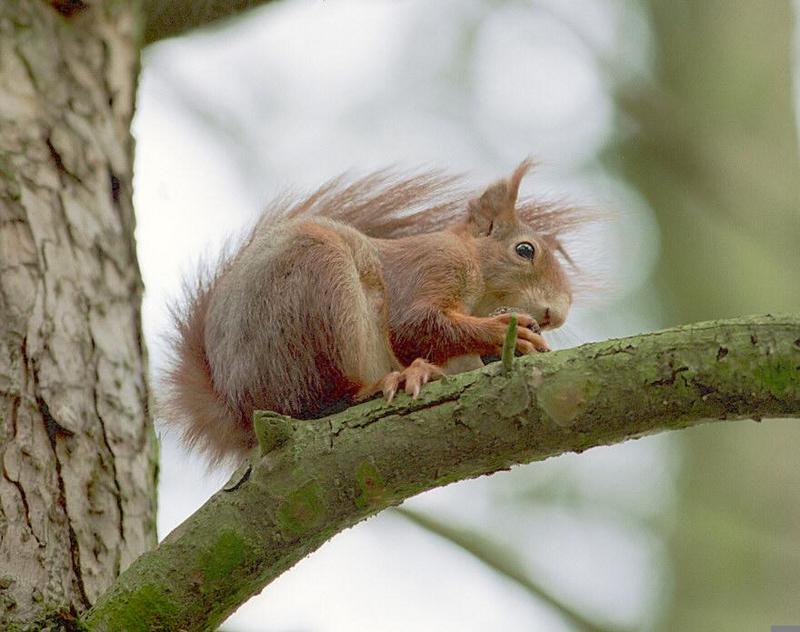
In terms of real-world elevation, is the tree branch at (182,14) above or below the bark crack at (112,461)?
above

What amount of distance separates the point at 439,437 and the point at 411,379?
28cm

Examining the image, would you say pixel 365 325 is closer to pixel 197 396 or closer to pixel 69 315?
pixel 197 396

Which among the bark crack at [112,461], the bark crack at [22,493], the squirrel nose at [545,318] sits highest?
the squirrel nose at [545,318]

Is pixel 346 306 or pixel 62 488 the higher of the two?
pixel 346 306

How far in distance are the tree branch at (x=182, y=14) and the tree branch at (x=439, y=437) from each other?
1.67 metres

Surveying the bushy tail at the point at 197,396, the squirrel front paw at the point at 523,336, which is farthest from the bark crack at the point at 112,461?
the squirrel front paw at the point at 523,336

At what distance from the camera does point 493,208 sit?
9.38 feet

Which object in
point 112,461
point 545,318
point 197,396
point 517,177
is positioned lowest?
point 112,461

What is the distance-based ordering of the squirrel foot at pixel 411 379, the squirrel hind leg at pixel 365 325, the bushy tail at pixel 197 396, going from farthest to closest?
the bushy tail at pixel 197 396 → the squirrel hind leg at pixel 365 325 → the squirrel foot at pixel 411 379

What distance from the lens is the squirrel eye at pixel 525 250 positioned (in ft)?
9.00

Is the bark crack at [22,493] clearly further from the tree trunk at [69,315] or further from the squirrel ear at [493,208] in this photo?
the squirrel ear at [493,208]

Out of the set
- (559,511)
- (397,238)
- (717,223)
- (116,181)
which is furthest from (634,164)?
(116,181)

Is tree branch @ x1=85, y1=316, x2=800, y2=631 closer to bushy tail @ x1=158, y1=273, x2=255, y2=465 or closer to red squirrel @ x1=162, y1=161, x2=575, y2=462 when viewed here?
red squirrel @ x1=162, y1=161, x2=575, y2=462

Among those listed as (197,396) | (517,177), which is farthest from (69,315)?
(517,177)
